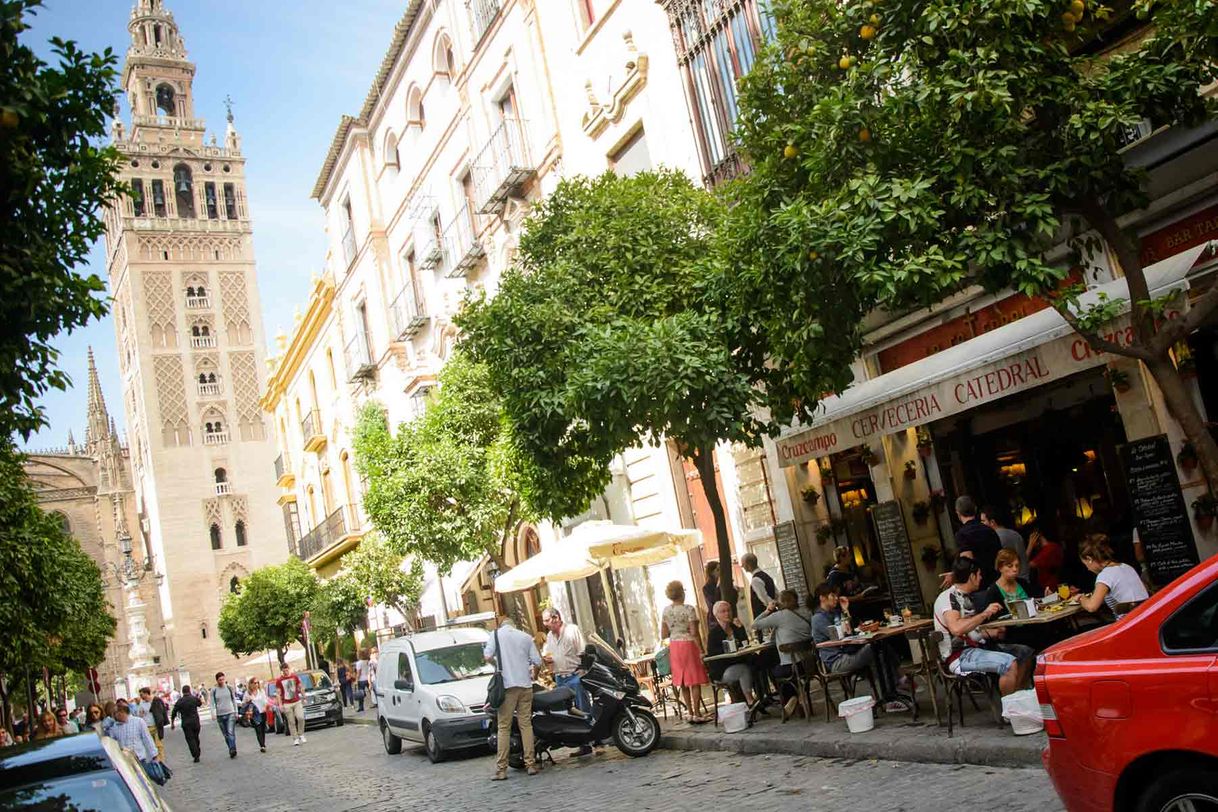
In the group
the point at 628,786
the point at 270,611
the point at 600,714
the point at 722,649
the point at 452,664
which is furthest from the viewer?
the point at 270,611

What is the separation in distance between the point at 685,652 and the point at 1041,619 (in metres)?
5.63

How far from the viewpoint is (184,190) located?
92.5 metres

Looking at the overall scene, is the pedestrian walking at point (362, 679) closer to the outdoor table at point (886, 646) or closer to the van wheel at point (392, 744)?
the van wheel at point (392, 744)

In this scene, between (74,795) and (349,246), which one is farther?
(349,246)

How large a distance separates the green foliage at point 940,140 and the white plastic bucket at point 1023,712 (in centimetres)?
286

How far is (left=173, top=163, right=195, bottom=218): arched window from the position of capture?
91.8 meters

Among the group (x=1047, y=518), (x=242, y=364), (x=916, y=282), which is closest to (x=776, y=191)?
(x=916, y=282)

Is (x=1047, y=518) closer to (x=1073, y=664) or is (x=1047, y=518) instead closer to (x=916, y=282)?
(x=916, y=282)

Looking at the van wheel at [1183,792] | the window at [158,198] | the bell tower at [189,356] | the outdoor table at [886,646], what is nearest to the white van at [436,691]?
the outdoor table at [886,646]

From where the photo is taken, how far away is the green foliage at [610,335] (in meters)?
11.6

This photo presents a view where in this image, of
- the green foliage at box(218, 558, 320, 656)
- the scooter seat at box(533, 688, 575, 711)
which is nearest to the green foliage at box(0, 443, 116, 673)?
the scooter seat at box(533, 688, 575, 711)

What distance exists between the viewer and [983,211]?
27.2ft

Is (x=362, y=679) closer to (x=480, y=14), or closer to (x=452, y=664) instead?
(x=452, y=664)

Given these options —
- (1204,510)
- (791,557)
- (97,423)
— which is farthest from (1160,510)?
(97,423)
